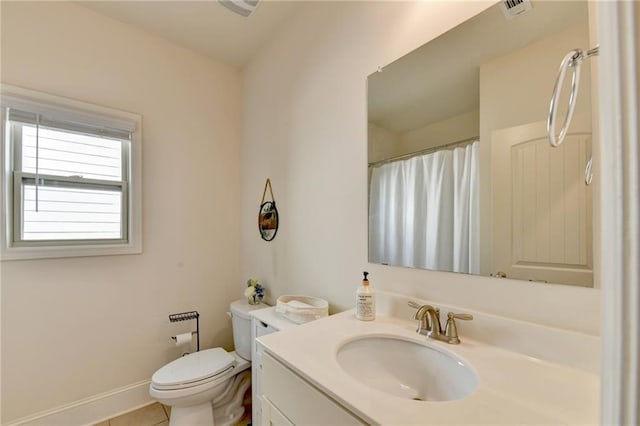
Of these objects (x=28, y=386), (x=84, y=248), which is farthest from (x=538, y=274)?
(x=28, y=386)

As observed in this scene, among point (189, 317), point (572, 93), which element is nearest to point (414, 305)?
point (572, 93)

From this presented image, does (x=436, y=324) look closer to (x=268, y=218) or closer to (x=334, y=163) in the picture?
(x=334, y=163)

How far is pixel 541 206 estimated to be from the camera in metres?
0.82

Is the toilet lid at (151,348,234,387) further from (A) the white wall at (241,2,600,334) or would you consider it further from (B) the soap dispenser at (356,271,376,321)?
(B) the soap dispenser at (356,271,376,321)

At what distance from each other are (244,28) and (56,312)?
2.21 meters

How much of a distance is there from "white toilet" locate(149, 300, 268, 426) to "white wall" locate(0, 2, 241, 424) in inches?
18.8

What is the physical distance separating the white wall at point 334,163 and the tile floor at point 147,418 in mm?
770

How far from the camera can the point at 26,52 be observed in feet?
5.24

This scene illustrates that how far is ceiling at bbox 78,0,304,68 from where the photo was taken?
1.75m

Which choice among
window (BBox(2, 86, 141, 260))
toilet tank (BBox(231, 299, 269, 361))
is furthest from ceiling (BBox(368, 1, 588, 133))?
window (BBox(2, 86, 141, 260))

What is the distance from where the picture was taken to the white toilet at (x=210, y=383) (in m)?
1.43

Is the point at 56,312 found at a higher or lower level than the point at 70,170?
lower

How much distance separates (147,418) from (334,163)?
2012mm

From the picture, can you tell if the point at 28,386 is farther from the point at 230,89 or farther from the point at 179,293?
the point at 230,89
